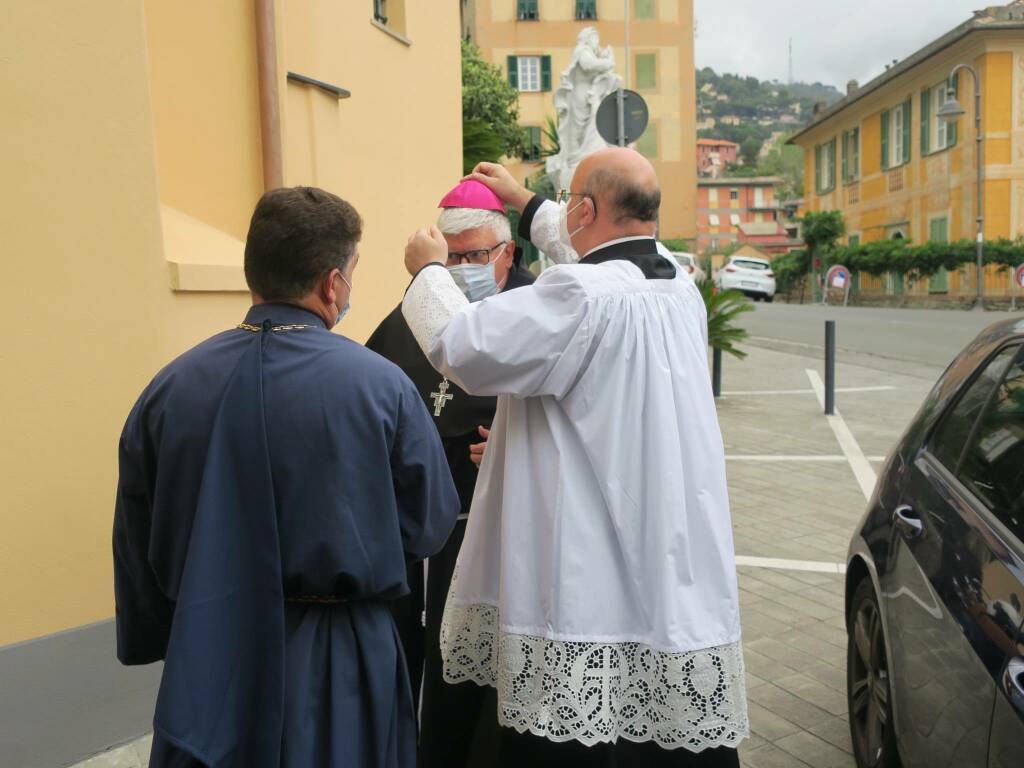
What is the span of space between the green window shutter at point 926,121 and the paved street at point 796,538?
24.7 metres

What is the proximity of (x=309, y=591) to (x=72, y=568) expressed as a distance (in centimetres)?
204

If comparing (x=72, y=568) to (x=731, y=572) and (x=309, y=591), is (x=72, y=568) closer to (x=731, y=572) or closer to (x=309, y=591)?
(x=309, y=591)

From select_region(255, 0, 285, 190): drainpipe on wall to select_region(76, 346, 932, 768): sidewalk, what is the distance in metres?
2.84

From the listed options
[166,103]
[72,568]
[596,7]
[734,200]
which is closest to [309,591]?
[72,568]

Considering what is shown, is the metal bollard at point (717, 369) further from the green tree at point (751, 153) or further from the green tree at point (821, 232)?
the green tree at point (751, 153)

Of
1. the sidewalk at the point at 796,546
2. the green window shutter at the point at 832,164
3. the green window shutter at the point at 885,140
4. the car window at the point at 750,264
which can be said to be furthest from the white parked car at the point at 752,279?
the sidewalk at the point at 796,546

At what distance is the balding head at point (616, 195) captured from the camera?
8.17ft

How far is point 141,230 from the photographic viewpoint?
3.86 metres

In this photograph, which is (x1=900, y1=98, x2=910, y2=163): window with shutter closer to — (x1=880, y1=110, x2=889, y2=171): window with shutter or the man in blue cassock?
(x1=880, y1=110, x2=889, y2=171): window with shutter

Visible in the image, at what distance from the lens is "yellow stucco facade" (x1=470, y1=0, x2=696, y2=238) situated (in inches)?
1779

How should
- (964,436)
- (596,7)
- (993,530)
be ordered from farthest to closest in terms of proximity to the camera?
(596,7), (964,436), (993,530)

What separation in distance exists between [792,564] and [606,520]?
413 cm

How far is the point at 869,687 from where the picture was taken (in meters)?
3.34

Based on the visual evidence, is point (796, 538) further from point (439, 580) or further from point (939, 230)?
point (939, 230)
